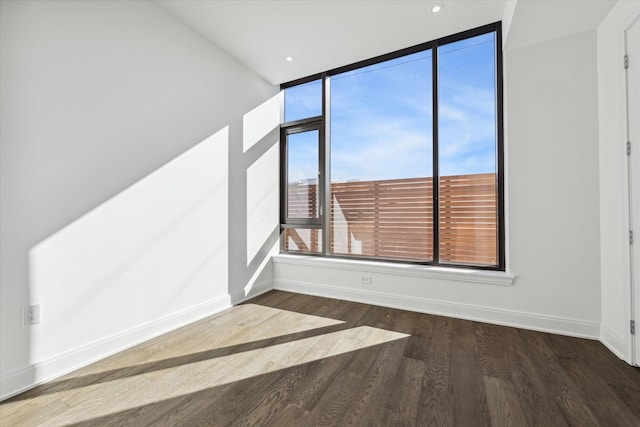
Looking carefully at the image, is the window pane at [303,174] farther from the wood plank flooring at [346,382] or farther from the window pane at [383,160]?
the wood plank flooring at [346,382]

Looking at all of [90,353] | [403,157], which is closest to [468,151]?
[403,157]

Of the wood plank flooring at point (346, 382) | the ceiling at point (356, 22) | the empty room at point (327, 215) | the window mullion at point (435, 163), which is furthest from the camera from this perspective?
the window mullion at point (435, 163)

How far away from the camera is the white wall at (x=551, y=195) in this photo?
2172 mm

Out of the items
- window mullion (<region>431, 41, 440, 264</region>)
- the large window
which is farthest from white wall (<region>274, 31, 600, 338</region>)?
window mullion (<region>431, 41, 440, 264</region>)

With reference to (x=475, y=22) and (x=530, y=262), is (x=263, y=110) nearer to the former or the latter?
(x=475, y=22)

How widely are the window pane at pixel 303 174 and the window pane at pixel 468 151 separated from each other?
1.54 m

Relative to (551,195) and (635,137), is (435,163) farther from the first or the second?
(635,137)

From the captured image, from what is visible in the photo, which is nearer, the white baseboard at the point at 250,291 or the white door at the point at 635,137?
the white door at the point at 635,137

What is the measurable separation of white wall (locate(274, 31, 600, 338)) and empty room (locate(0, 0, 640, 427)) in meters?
0.01

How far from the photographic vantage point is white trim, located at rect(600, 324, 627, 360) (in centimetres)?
→ 187

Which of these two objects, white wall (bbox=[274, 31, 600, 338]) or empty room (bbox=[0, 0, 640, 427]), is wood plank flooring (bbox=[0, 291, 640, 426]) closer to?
empty room (bbox=[0, 0, 640, 427])

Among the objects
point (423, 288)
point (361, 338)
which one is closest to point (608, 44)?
point (423, 288)

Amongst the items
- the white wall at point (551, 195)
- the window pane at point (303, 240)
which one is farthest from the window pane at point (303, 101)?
the white wall at point (551, 195)

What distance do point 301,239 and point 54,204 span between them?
8.18 ft
